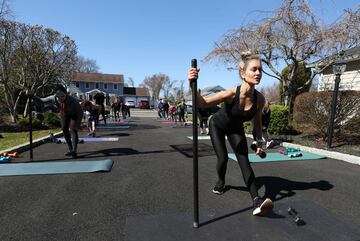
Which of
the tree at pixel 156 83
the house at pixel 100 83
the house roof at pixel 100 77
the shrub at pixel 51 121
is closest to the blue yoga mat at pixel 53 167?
the shrub at pixel 51 121

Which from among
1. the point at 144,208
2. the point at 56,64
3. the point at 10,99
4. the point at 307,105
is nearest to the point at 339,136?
the point at 307,105

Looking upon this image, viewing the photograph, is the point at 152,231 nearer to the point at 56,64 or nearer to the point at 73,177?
the point at 73,177

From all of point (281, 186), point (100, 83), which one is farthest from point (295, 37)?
point (100, 83)

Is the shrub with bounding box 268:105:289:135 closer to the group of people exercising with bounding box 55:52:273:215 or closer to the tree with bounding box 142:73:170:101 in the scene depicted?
the group of people exercising with bounding box 55:52:273:215

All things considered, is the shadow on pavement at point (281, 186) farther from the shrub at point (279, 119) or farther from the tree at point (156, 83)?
the tree at point (156, 83)

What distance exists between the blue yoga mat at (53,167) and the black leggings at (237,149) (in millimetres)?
2355

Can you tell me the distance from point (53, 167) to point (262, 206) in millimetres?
3978

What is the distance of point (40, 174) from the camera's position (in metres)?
4.75

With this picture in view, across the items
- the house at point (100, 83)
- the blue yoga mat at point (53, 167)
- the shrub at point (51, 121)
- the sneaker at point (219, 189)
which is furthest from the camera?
the house at point (100, 83)

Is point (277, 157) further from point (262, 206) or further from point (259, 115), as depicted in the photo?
point (262, 206)

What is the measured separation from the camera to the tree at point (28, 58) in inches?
579

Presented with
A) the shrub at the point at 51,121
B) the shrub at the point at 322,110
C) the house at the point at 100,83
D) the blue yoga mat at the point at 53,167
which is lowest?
the blue yoga mat at the point at 53,167

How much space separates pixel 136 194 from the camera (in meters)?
3.85

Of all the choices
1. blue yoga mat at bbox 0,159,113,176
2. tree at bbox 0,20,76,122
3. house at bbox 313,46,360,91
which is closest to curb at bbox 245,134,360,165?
blue yoga mat at bbox 0,159,113,176
